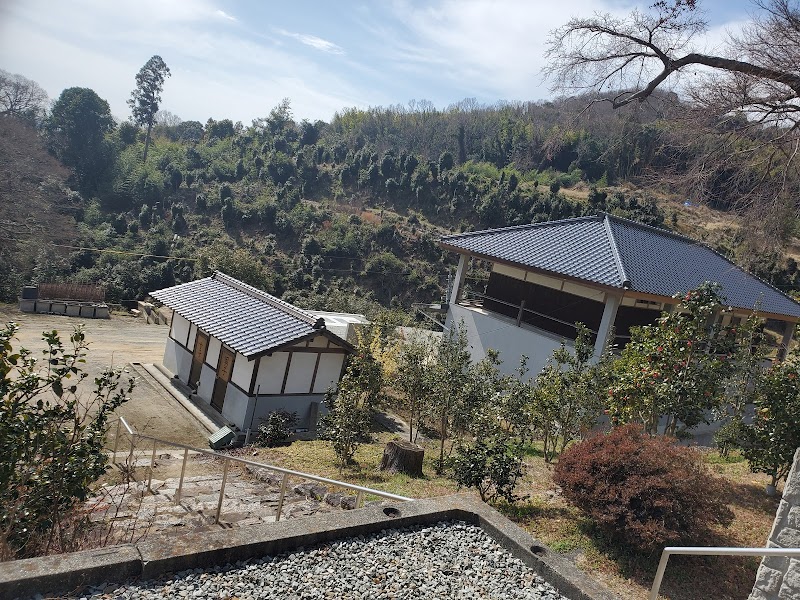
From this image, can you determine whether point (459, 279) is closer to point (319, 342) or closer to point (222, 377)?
point (319, 342)

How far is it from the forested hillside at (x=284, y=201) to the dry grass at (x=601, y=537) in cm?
1792

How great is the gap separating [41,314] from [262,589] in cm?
2580

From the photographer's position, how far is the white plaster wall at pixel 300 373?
14016 mm

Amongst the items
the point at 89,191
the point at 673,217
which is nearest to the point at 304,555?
the point at 673,217

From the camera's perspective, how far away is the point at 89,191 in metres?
48.3

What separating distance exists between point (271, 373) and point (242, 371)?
0.76m

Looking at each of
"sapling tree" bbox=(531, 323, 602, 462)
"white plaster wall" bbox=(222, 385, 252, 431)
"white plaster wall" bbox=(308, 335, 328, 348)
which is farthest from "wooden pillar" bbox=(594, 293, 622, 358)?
"white plaster wall" bbox=(222, 385, 252, 431)

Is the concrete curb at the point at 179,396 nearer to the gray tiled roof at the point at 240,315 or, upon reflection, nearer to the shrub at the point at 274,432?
the shrub at the point at 274,432

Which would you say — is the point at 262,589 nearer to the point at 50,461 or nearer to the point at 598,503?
the point at 50,461

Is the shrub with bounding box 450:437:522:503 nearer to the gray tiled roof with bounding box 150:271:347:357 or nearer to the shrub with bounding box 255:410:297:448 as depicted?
the shrub with bounding box 255:410:297:448

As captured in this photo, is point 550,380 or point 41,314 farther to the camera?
point 41,314

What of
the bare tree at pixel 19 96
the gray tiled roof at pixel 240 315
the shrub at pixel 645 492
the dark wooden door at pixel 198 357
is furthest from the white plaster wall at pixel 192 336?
the bare tree at pixel 19 96

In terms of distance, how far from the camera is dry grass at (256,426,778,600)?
5945mm

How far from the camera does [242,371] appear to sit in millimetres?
13781
